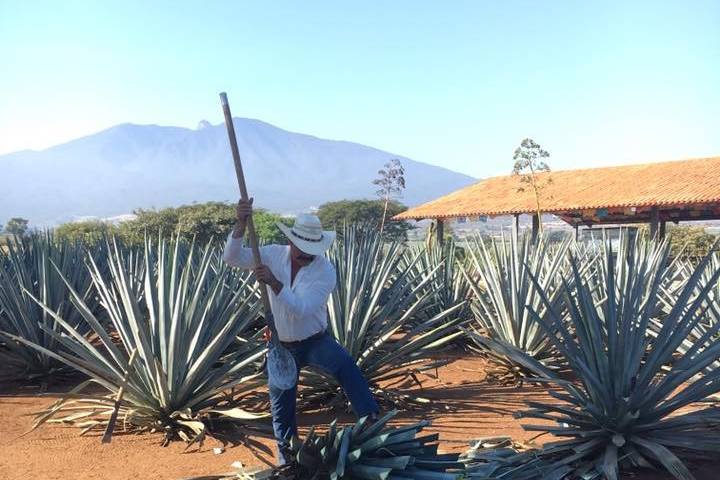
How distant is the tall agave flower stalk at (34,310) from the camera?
20.5 feet

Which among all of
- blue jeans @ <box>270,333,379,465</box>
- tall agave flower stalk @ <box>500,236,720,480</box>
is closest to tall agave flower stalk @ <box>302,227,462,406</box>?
blue jeans @ <box>270,333,379,465</box>

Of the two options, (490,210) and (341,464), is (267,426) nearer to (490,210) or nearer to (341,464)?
(341,464)

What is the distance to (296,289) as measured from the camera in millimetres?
Result: 3664

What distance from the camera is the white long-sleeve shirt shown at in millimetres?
3572

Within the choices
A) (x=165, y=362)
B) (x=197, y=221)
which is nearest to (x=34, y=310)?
(x=165, y=362)

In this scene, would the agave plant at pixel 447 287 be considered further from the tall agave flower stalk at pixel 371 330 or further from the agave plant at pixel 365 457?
the agave plant at pixel 365 457

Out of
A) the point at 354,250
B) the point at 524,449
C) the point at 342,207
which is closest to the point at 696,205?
the point at 354,250

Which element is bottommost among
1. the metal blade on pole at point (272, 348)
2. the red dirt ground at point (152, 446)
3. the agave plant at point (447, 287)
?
the red dirt ground at point (152, 446)

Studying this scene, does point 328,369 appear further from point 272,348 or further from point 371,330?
point 371,330

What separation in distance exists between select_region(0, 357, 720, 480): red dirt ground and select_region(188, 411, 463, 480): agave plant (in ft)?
2.83

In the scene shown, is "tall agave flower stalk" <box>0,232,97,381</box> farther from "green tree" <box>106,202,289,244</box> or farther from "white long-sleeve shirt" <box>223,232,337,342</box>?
"green tree" <box>106,202,289,244</box>

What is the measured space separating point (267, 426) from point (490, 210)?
854 inches

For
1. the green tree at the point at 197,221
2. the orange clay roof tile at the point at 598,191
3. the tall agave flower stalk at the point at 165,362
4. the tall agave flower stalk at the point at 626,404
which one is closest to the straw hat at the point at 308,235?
the tall agave flower stalk at the point at 165,362

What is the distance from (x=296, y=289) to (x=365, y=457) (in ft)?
3.20
